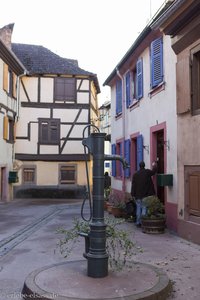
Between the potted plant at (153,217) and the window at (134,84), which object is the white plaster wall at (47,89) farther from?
the potted plant at (153,217)

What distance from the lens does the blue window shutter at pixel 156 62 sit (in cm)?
1134

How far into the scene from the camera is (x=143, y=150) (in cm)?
1311

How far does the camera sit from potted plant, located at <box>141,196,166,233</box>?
1002 centimetres

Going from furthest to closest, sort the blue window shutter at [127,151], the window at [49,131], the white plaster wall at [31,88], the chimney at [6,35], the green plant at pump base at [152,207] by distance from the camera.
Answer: the window at [49,131] → the white plaster wall at [31,88] → the chimney at [6,35] → the blue window shutter at [127,151] → the green plant at pump base at [152,207]

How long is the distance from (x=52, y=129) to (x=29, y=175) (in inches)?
118

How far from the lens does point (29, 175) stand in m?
25.1

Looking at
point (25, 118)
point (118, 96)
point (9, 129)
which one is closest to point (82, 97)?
point (25, 118)

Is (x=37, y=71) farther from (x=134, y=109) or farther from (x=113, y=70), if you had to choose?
(x=134, y=109)

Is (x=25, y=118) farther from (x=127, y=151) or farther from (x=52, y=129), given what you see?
(x=127, y=151)

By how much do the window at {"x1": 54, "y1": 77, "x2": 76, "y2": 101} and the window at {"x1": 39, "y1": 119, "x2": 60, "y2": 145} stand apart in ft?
4.62

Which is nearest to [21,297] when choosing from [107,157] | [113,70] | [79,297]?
[79,297]

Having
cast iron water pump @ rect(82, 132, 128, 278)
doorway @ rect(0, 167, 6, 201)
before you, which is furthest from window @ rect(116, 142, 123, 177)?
cast iron water pump @ rect(82, 132, 128, 278)

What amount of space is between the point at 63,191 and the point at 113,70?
10.5 metres

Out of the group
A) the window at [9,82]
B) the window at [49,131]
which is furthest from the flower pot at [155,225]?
the window at [49,131]
